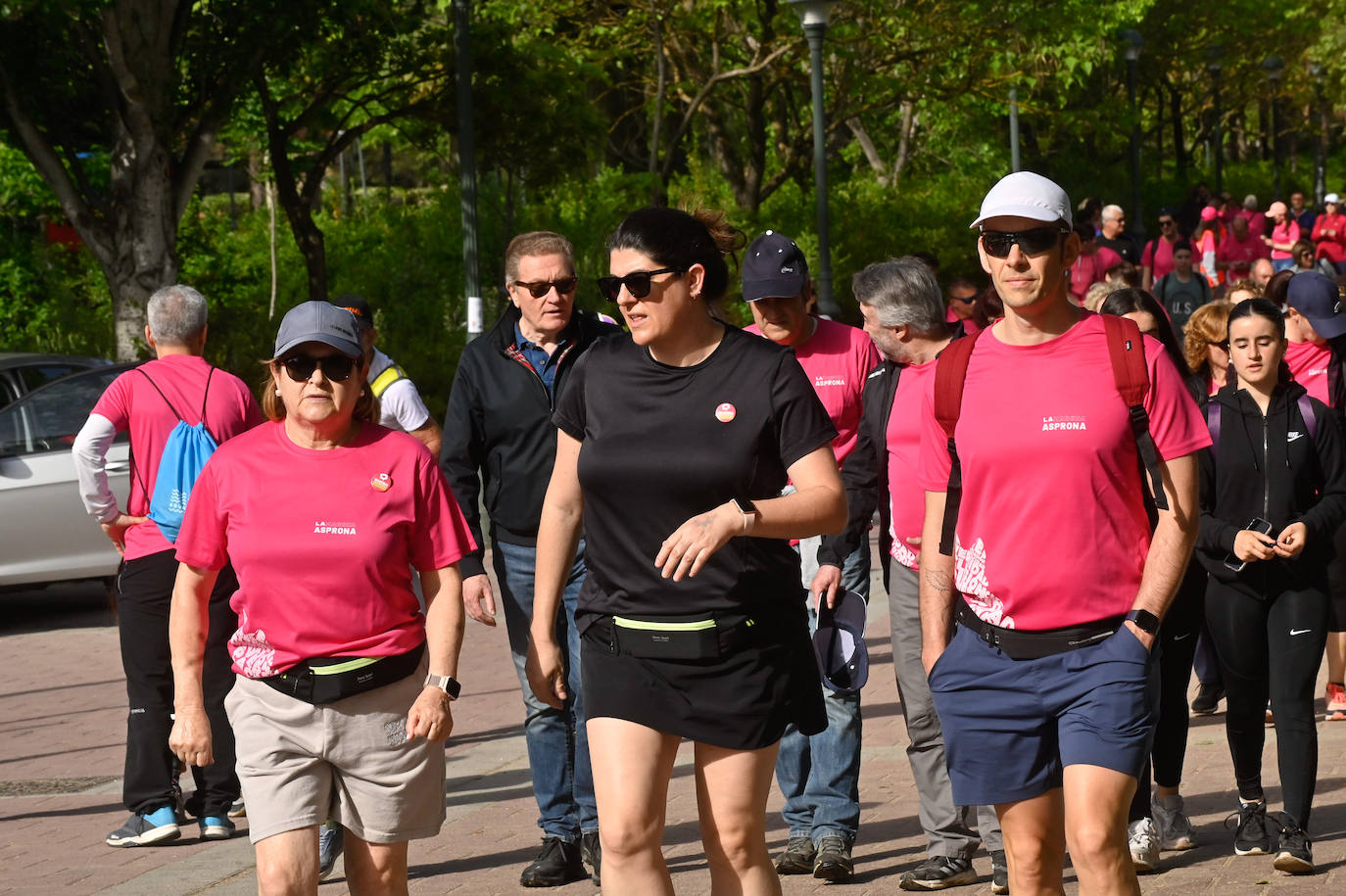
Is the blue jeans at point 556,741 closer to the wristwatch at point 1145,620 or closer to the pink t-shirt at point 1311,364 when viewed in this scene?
the wristwatch at point 1145,620

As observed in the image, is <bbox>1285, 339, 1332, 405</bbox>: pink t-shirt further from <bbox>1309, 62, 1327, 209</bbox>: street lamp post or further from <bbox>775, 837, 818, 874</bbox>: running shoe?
<bbox>1309, 62, 1327, 209</bbox>: street lamp post

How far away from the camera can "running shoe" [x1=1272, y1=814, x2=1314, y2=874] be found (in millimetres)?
5781

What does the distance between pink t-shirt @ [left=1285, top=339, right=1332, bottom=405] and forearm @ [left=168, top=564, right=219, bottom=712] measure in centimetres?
489

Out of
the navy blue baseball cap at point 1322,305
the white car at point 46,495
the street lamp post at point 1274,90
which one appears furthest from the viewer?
the street lamp post at point 1274,90

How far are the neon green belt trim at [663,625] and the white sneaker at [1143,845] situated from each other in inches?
92.9

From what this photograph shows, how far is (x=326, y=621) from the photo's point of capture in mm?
4434

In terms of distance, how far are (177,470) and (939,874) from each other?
3214mm

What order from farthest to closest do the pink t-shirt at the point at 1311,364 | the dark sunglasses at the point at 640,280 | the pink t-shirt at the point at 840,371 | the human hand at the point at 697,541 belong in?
the pink t-shirt at the point at 1311,364 → the pink t-shirt at the point at 840,371 → the dark sunglasses at the point at 640,280 → the human hand at the point at 697,541

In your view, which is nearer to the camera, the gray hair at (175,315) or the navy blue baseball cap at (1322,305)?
the gray hair at (175,315)

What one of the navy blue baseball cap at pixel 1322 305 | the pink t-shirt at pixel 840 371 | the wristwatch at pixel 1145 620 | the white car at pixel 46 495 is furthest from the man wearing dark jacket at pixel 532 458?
the white car at pixel 46 495

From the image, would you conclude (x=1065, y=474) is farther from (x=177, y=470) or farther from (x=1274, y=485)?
(x=177, y=470)

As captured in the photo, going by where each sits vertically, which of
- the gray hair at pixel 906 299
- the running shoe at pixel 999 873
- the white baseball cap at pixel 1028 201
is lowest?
the running shoe at pixel 999 873

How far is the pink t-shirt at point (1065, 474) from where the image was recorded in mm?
4066

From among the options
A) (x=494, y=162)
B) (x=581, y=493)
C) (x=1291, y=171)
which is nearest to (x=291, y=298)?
(x=494, y=162)
